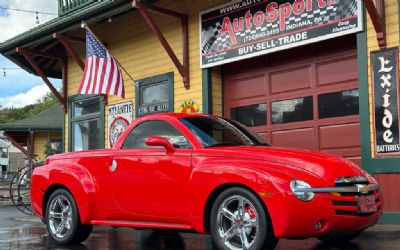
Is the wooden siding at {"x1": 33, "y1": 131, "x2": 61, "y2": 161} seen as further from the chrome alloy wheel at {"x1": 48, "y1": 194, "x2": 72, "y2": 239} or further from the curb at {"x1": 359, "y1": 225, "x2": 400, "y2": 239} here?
the curb at {"x1": 359, "y1": 225, "x2": 400, "y2": 239}

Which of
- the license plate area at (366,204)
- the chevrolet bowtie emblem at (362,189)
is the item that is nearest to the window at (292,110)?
the license plate area at (366,204)

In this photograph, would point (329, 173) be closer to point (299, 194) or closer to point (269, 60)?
point (299, 194)

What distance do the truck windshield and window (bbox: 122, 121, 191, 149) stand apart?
18cm

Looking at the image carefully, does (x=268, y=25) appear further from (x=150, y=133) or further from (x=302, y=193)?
(x=302, y=193)

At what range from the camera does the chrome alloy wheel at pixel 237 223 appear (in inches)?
219

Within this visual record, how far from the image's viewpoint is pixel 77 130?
16.1 metres

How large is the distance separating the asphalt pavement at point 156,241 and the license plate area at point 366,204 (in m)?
0.83

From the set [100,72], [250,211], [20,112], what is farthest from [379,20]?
[20,112]

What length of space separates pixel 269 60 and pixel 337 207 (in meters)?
6.30

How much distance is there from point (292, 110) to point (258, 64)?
1.35m

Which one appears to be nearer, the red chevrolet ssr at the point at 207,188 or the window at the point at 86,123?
the red chevrolet ssr at the point at 207,188

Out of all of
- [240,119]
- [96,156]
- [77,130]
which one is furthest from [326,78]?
[77,130]

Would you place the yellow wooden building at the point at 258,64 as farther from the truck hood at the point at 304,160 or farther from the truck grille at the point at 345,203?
the truck grille at the point at 345,203

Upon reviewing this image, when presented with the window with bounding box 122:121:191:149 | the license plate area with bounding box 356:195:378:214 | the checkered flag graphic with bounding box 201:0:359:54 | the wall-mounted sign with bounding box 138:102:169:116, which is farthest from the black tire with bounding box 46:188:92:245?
the wall-mounted sign with bounding box 138:102:169:116
